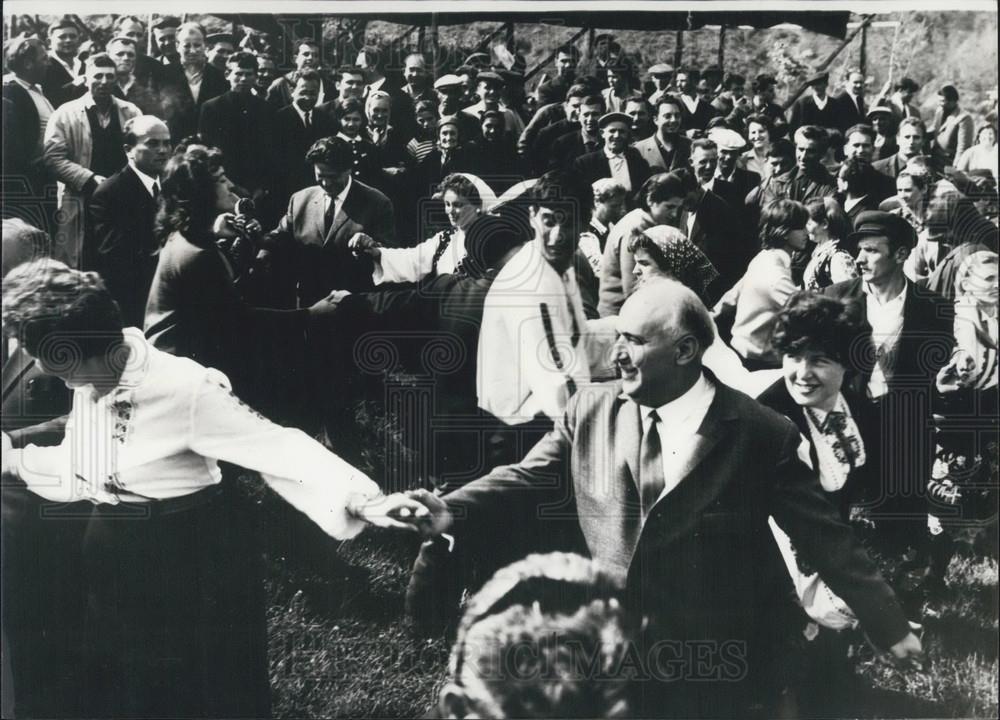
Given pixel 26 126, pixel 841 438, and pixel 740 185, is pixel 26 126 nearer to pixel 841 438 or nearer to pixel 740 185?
pixel 740 185

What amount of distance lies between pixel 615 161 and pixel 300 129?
1.29 meters

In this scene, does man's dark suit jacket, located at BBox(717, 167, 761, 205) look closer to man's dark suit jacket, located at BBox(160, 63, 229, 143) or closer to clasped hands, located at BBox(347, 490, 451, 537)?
clasped hands, located at BBox(347, 490, 451, 537)

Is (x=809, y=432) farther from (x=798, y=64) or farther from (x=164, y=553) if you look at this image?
(x=164, y=553)

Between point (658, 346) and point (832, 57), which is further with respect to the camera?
point (832, 57)

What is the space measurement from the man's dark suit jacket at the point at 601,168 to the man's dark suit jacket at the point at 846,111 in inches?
33.0

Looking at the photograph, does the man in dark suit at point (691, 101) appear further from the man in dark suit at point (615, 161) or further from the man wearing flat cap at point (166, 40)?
the man wearing flat cap at point (166, 40)

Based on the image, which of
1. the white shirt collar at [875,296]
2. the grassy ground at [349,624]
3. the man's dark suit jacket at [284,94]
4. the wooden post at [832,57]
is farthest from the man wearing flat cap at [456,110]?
the white shirt collar at [875,296]

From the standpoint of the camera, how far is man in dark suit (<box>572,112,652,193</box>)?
4.41 m

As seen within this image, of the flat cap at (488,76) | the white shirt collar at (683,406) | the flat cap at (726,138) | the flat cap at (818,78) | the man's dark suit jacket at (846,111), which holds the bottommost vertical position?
the white shirt collar at (683,406)

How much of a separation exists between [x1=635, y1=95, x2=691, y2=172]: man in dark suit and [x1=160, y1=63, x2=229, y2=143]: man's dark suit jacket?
174cm

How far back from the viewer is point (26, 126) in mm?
4434

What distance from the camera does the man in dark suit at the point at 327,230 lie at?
439cm

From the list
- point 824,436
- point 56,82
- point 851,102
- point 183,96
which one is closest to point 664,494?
point 824,436

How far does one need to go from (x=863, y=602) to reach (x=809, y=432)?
2.43ft
